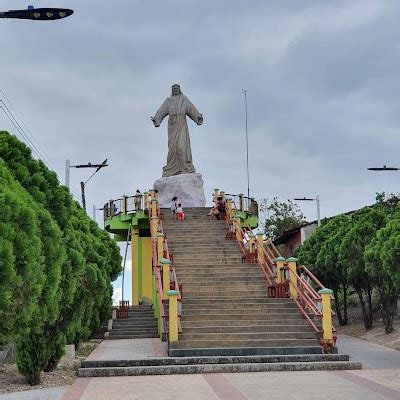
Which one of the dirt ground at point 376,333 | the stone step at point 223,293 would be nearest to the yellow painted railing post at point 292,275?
the stone step at point 223,293

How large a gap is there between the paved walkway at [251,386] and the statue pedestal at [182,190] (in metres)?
15.6

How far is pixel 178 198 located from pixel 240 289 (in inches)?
456

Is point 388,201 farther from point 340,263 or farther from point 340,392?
point 340,392

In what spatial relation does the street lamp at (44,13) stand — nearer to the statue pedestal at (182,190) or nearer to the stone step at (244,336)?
the stone step at (244,336)

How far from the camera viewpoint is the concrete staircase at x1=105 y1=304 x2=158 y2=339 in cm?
2072

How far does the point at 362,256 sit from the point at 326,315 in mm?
6942

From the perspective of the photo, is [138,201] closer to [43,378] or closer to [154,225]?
[154,225]

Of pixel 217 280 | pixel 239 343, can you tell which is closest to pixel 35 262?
pixel 239 343

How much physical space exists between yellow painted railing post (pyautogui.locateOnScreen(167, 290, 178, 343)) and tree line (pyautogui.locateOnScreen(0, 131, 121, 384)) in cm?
206

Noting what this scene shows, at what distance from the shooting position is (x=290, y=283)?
17.0 m

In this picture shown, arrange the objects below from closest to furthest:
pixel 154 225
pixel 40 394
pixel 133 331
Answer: pixel 40 394 → pixel 133 331 → pixel 154 225

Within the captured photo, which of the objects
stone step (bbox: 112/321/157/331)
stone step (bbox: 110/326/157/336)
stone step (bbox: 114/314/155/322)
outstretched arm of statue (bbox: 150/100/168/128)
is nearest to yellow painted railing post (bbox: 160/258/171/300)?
stone step (bbox: 110/326/157/336)

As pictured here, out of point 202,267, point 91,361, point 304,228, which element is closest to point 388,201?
point 304,228

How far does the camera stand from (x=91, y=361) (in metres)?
12.6
